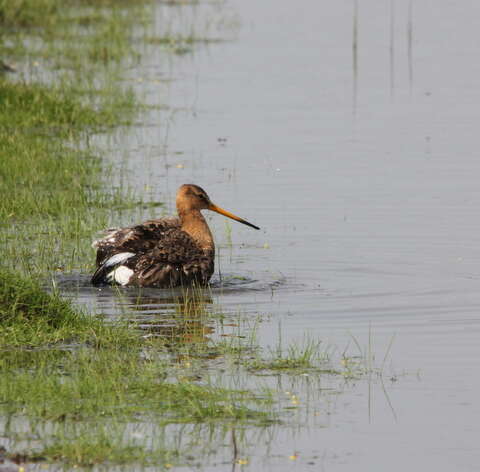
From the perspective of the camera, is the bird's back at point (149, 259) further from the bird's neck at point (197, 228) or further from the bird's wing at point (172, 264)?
the bird's neck at point (197, 228)

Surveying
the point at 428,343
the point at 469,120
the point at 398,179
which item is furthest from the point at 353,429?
the point at 469,120

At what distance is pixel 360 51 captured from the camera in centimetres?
2408

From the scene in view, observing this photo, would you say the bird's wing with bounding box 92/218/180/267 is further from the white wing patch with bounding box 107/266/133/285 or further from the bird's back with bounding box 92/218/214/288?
the white wing patch with bounding box 107/266/133/285

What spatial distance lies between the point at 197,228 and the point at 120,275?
1123 millimetres

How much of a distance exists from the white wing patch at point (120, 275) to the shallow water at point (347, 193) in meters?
0.19

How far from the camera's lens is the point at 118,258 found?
11547 mm

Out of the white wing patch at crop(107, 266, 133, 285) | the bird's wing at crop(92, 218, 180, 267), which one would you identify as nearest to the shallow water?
the white wing patch at crop(107, 266, 133, 285)

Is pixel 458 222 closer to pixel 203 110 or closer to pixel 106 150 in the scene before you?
pixel 106 150

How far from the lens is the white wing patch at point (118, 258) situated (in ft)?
37.6

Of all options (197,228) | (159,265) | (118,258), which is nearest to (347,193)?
(197,228)

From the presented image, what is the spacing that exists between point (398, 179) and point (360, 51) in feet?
28.9

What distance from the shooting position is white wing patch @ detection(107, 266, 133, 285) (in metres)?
11.5

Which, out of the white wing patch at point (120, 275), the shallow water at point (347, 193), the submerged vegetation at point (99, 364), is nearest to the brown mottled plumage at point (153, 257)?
Answer: the white wing patch at point (120, 275)

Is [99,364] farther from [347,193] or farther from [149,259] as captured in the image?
[347,193]
